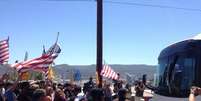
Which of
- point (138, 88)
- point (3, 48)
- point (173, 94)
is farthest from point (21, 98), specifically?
point (138, 88)

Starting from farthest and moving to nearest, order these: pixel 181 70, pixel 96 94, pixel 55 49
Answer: pixel 55 49 < pixel 181 70 < pixel 96 94

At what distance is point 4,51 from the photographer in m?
21.4

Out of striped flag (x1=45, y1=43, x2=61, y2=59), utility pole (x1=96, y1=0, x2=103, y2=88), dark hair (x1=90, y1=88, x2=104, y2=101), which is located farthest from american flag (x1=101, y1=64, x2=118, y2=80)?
dark hair (x1=90, y1=88, x2=104, y2=101)

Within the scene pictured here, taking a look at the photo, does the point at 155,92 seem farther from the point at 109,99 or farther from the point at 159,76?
the point at 109,99

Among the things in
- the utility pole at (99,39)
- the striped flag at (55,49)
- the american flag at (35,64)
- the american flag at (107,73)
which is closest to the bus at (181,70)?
the american flag at (35,64)


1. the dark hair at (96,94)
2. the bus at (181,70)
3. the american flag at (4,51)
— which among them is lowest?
the dark hair at (96,94)

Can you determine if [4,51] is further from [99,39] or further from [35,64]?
[99,39]

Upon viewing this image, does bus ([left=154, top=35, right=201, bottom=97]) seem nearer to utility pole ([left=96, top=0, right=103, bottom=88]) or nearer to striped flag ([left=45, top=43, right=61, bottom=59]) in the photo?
utility pole ([left=96, top=0, right=103, bottom=88])

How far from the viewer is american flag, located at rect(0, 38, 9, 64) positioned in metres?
20.6

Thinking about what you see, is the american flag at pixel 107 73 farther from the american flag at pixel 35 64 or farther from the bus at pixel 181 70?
the bus at pixel 181 70

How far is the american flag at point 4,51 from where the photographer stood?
67.6 feet

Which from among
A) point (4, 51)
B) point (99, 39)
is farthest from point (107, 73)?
point (4, 51)

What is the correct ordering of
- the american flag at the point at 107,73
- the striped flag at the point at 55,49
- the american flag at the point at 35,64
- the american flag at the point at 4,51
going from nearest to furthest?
the american flag at the point at 35,64 → the american flag at the point at 4,51 → the american flag at the point at 107,73 → the striped flag at the point at 55,49

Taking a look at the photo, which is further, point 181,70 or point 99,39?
point 99,39
